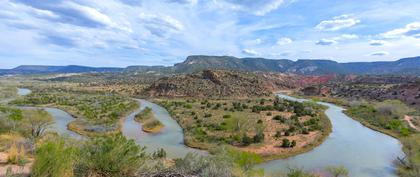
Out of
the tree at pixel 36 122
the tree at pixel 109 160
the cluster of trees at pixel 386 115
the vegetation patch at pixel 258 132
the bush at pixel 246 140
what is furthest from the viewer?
the cluster of trees at pixel 386 115

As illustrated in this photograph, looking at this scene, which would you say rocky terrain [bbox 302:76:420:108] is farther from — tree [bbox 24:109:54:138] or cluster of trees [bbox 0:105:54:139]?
cluster of trees [bbox 0:105:54:139]

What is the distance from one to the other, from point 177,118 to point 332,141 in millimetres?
23372

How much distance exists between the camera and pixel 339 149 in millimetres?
33719

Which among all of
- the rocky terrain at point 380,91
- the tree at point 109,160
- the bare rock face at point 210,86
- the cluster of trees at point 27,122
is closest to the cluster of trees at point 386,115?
the rocky terrain at point 380,91

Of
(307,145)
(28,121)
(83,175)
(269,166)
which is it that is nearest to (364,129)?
(307,145)

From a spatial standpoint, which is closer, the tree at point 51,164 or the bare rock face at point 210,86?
the tree at point 51,164

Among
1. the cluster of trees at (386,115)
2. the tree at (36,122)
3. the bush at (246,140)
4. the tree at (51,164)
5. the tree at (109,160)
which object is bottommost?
the cluster of trees at (386,115)

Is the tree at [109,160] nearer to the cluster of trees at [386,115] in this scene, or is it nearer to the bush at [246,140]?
the bush at [246,140]

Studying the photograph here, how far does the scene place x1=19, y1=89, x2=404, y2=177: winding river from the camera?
27594 millimetres

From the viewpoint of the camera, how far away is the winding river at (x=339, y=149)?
90.5ft

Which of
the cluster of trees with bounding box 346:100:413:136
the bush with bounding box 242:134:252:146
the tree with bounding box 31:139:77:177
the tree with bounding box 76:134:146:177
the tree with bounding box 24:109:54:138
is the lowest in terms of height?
the cluster of trees with bounding box 346:100:413:136

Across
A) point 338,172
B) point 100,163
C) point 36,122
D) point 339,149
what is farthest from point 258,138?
point 100,163

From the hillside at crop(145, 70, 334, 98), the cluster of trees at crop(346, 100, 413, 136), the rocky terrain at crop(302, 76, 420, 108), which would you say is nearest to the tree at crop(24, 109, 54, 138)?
the cluster of trees at crop(346, 100, 413, 136)

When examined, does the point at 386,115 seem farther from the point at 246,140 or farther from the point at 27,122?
the point at 27,122
